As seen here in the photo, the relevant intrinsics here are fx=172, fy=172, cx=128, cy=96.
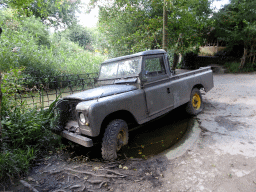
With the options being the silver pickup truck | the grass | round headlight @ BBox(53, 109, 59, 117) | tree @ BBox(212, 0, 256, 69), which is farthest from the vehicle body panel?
the grass

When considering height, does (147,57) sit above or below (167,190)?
above

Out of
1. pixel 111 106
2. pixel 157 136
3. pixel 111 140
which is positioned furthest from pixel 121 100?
pixel 157 136

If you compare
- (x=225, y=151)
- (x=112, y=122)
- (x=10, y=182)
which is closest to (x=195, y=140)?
(x=225, y=151)

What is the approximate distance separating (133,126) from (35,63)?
5848 millimetres

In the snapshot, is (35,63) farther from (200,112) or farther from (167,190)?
(167,190)

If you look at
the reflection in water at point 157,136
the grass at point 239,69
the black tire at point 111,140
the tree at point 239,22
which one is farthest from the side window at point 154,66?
the grass at point 239,69

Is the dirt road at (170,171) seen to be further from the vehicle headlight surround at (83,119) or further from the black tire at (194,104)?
the black tire at (194,104)

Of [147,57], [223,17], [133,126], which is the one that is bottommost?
[133,126]

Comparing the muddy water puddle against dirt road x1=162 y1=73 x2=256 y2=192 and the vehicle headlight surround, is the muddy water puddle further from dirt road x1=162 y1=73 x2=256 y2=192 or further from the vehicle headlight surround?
the vehicle headlight surround

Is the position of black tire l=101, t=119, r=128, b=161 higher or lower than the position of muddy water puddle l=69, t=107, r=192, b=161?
higher

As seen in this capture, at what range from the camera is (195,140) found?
136 inches

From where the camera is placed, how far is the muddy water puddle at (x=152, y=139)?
125 inches

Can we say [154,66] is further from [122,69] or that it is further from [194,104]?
[194,104]

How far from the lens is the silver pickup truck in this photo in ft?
8.68
